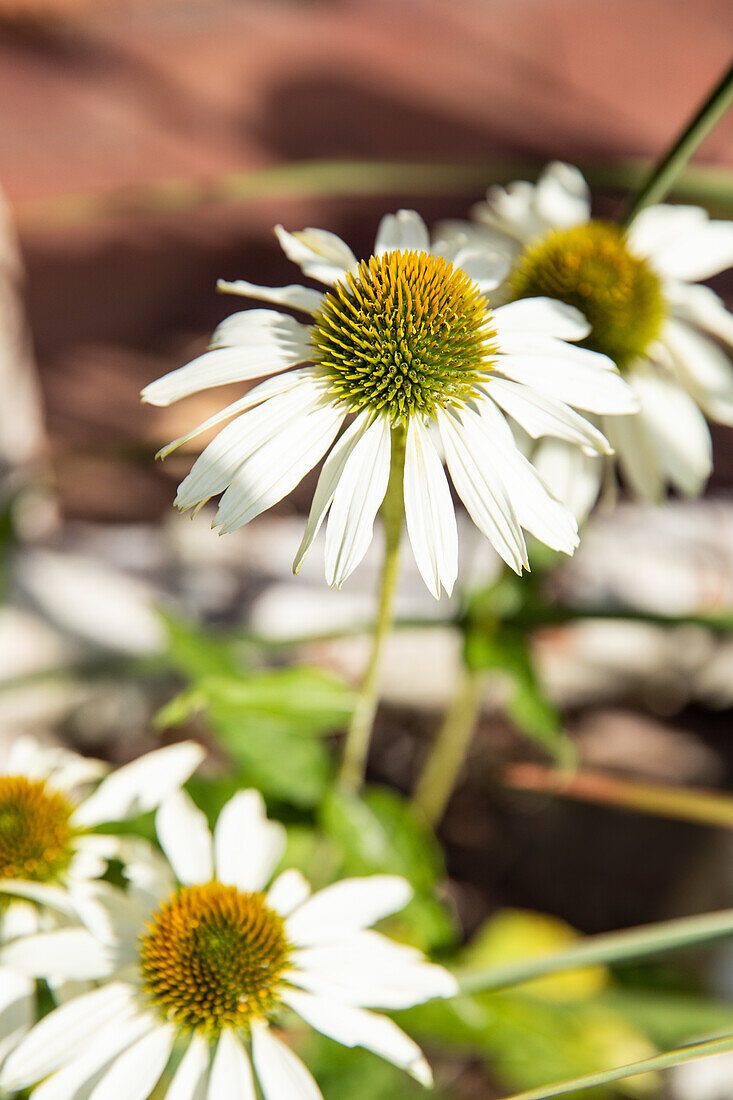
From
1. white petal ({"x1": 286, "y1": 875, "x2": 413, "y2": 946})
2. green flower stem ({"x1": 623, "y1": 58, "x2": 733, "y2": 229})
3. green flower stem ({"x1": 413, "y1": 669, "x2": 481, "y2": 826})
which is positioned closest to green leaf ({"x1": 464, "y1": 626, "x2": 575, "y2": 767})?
green flower stem ({"x1": 413, "y1": 669, "x2": 481, "y2": 826})

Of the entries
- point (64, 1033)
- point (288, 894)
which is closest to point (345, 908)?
point (288, 894)

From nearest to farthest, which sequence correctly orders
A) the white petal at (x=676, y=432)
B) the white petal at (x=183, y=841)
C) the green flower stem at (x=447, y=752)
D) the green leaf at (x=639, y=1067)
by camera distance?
the green leaf at (x=639, y=1067) < the white petal at (x=183, y=841) < the white petal at (x=676, y=432) < the green flower stem at (x=447, y=752)

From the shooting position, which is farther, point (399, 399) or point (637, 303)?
point (637, 303)

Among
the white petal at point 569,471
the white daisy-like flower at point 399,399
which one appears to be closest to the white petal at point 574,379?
the white daisy-like flower at point 399,399

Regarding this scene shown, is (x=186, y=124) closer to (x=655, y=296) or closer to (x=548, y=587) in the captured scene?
(x=548, y=587)

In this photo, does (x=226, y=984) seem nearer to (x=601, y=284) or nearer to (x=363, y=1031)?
(x=363, y=1031)

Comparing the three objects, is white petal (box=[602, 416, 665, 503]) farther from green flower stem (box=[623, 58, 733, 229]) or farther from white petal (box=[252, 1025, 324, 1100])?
white petal (box=[252, 1025, 324, 1100])

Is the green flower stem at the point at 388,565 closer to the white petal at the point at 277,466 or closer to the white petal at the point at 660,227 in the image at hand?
the white petal at the point at 277,466

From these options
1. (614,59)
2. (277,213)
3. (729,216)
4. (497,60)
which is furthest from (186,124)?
(729,216)
